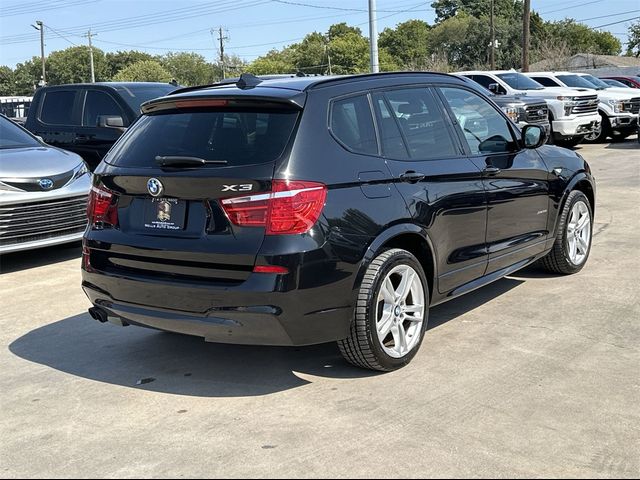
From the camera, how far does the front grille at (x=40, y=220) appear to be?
→ 7195mm

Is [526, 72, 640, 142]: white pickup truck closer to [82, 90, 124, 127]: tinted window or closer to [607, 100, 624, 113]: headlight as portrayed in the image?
[607, 100, 624, 113]: headlight

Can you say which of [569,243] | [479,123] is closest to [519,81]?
[569,243]

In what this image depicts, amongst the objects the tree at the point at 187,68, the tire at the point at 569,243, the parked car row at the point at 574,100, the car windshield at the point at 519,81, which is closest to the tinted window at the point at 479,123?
the tire at the point at 569,243

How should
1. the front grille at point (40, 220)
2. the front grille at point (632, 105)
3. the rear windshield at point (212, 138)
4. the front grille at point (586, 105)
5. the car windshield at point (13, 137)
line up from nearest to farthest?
the rear windshield at point (212, 138), the front grille at point (40, 220), the car windshield at point (13, 137), the front grille at point (586, 105), the front grille at point (632, 105)

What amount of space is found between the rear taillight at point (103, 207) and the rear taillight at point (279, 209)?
2.91 feet

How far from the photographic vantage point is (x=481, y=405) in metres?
3.79

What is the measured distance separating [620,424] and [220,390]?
217 cm

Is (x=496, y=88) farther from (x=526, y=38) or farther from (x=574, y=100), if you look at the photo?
(x=526, y=38)

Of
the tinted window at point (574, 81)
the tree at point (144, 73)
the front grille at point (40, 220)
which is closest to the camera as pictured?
the front grille at point (40, 220)

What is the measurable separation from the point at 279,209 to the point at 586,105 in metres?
16.0

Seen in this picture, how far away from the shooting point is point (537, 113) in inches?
648

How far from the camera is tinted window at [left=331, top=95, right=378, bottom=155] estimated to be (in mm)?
4129

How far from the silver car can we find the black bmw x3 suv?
10.5 ft

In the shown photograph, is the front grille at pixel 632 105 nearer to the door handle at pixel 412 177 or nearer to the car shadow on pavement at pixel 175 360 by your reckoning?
the car shadow on pavement at pixel 175 360
